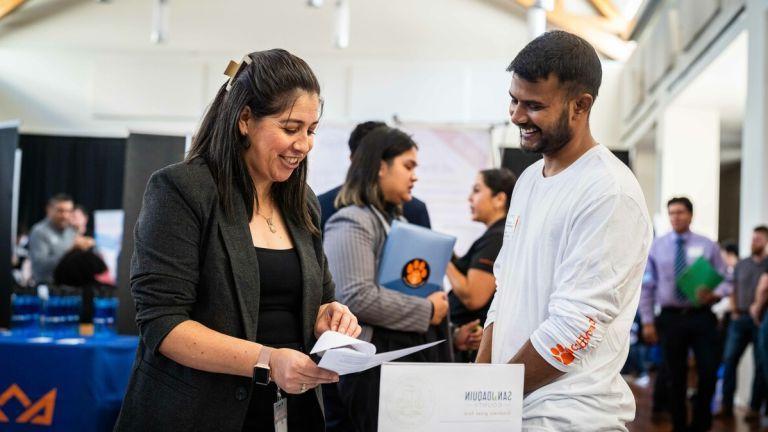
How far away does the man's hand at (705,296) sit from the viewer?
19.9ft

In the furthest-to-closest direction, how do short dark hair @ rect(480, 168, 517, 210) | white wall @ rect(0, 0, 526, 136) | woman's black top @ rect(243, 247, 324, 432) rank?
white wall @ rect(0, 0, 526, 136)
short dark hair @ rect(480, 168, 517, 210)
woman's black top @ rect(243, 247, 324, 432)

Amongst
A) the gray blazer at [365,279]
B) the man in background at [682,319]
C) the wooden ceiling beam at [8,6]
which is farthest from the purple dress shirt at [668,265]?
the wooden ceiling beam at [8,6]

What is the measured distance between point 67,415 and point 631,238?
Result: 3188 mm

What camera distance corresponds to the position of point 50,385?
13.2 ft

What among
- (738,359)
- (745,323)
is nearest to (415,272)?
(745,323)

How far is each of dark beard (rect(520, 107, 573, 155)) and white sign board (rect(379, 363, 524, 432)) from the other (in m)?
0.44

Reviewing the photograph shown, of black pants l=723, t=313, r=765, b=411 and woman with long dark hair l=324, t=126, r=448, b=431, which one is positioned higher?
woman with long dark hair l=324, t=126, r=448, b=431

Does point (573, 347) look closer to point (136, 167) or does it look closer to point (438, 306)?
point (438, 306)

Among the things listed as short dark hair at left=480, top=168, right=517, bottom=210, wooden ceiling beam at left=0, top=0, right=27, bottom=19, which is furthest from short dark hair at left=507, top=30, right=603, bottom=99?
wooden ceiling beam at left=0, top=0, right=27, bottom=19

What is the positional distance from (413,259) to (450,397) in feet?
4.73

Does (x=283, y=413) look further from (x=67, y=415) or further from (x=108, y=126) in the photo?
(x=108, y=126)

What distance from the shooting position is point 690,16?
8.97 meters

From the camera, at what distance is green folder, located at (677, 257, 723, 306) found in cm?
600

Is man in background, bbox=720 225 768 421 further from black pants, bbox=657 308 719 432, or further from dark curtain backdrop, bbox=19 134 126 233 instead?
dark curtain backdrop, bbox=19 134 126 233
